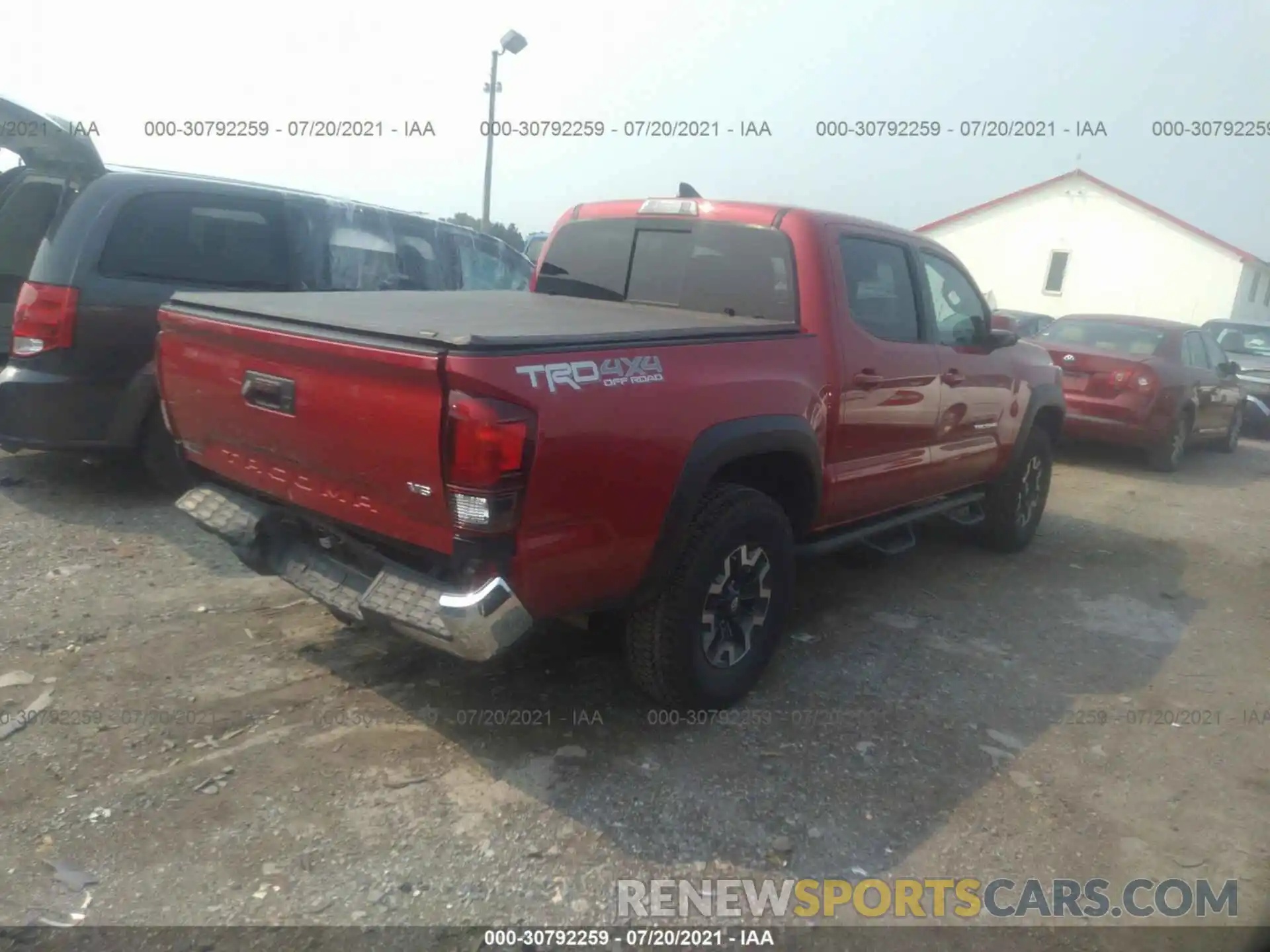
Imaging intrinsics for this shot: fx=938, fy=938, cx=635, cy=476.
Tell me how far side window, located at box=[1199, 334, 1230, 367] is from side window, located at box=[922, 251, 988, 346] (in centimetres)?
652

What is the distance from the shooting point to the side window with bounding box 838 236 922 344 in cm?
417

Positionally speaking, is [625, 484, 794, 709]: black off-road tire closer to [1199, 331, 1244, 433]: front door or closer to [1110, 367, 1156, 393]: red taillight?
[1110, 367, 1156, 393]: red taillight

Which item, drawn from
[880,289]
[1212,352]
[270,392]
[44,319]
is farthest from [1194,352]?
[44,319]

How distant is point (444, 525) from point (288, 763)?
1055 millimetres

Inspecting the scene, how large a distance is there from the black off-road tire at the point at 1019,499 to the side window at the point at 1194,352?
4.49m

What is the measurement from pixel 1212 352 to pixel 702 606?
31.8 ft

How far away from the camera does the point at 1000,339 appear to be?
17.1ft

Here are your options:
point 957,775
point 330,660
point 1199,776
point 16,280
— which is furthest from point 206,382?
point 16,280

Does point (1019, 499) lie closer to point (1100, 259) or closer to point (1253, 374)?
point (1253, 374)

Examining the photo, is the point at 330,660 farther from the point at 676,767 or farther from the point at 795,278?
the point at 795,278

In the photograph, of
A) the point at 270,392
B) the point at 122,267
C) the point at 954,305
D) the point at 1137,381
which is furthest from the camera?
the point at 1137,381

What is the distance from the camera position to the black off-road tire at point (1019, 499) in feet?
19.4

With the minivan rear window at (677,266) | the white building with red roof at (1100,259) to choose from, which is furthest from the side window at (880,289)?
the white building with red roof at (1100,259)

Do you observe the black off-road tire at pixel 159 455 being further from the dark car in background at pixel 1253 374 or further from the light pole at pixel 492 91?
the dark car in background at pixel 1253 374
